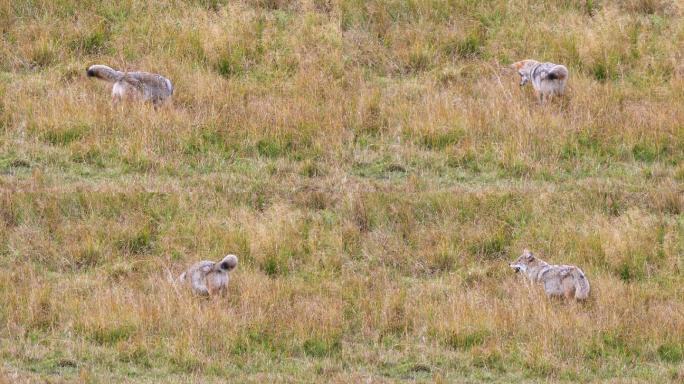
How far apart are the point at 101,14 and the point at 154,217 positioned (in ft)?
18.7

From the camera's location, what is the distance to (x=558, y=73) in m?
18.0

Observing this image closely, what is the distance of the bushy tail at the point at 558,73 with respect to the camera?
706 inches

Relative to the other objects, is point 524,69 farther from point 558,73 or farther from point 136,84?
point 136,84

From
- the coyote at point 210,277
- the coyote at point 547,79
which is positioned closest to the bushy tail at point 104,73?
the coyote at point 210,277

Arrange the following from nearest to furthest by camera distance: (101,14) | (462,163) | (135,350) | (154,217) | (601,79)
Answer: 1. (135,350)
2. (154,217)
3. (462,163)
4. (601,79)
5. (101,14)

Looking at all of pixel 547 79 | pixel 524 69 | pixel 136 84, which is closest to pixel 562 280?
pixel 547 79

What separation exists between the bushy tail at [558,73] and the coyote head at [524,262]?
412cm

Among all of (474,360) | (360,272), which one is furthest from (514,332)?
(360,272)

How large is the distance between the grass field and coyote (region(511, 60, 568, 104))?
0.23 metres

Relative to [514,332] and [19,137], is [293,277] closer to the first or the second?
[514,332]

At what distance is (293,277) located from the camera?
47.0 ft

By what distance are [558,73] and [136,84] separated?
5377mm

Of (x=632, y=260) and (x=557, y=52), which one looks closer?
(x=632, y=260)

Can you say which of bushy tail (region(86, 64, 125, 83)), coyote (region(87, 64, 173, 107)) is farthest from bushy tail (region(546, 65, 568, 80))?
bushy tail (region(86, 64, 125, 83))
